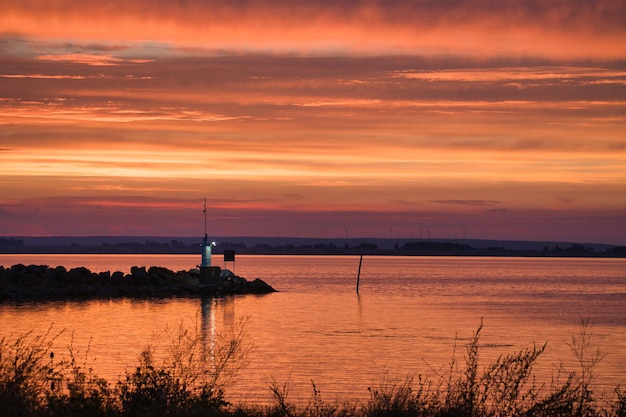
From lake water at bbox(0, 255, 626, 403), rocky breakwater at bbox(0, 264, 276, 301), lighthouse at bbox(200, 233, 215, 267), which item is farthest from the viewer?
lighthouse at bbox(200, 233, 215, 267)

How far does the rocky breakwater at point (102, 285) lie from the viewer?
80.9 metres

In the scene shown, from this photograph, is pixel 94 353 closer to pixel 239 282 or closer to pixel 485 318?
pixel 485 318

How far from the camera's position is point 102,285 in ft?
284

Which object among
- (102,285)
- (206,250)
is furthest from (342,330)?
(102,285)

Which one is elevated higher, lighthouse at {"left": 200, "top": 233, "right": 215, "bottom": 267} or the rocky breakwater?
lighthouse at {"left": 200, "top": 233, "right": 215, "bottom": 267}

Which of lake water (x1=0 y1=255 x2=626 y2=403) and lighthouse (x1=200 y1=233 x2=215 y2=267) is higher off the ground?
lighthouse (x1=200 y1=233 x2=215 y2=267)

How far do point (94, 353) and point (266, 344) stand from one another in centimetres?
888

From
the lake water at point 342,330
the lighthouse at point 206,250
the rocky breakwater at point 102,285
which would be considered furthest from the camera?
the lighthouse at point 206,250

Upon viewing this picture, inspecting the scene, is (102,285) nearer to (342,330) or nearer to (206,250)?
(206,250)

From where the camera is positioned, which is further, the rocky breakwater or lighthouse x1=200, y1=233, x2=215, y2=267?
lighthouse x1=200, y1=233, x2=215, y2=267

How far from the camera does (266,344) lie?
43656 millimetres

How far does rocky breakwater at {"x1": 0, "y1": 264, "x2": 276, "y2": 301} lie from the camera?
80875 millimetres

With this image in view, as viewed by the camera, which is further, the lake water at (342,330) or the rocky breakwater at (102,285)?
the rocky breakwater at (102,285)

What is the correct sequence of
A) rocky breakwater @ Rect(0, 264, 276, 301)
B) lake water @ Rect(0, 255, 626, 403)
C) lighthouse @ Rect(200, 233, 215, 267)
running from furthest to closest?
lighthouse @ Rect(200, 233, 215, 267)
rocky breakwater @ Rect(0, 264, 276, 301)
lake water @ Rect(0, 255, 626, 403)
